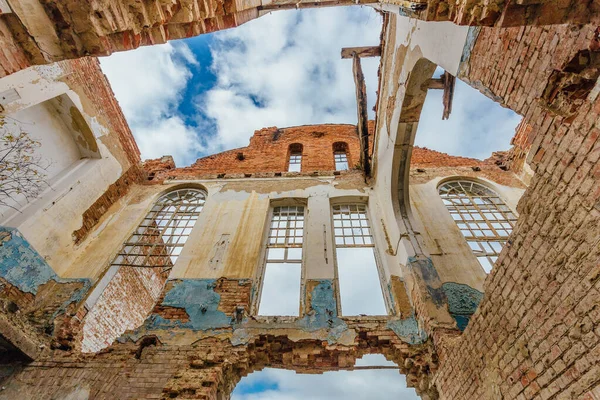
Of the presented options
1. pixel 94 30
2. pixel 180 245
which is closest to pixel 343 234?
pixel 180 245

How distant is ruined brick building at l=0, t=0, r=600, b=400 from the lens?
80.7 inches

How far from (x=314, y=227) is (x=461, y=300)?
3.55m

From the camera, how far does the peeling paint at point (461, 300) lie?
5418mm

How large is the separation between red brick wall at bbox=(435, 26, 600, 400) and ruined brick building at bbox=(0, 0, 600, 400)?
0.05 feet

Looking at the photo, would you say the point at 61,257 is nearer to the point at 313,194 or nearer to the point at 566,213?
the point at 313,194

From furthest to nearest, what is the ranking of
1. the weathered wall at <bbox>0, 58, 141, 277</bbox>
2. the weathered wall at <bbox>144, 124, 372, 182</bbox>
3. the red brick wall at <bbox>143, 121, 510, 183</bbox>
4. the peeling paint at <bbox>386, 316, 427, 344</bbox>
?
the weathered wall at <bbox>144, 124, 372, 182</bbox> < the red brick wall at <bbox>143, 121, 510, 183</bbox> < the weathered wall at <bbox>0, 58, 141, 277</bbox> < the peeling paint at <bbox>386, 316, 427, 344</bbox>

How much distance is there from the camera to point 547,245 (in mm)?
2400

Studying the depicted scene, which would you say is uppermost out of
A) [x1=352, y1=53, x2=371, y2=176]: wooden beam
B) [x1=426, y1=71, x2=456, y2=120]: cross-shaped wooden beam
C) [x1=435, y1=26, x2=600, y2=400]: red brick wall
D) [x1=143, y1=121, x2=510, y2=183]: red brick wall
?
[x1=143, y1=121, x2=510, y2=183]: red brick wall

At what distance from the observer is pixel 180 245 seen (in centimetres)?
751

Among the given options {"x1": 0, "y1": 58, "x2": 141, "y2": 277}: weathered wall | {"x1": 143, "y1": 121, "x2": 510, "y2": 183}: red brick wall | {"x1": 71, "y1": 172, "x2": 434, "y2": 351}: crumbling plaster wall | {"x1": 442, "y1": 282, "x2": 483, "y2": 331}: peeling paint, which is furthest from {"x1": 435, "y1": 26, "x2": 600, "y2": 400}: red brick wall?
{"x1": 0, "y1": 58, "x2": 141, "y2": 277}: weathered wall

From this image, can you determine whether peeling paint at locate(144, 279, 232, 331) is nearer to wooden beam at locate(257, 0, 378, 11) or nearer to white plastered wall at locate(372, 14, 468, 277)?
white plastered wall at locate(372, 14, 468, 277)

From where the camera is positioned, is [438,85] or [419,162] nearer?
[438,85]

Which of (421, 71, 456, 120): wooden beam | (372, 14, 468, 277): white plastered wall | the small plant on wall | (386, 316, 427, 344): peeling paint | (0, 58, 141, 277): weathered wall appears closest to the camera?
(372, 14, 468, 277): white plastered wall

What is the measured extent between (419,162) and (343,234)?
430 centimetres
